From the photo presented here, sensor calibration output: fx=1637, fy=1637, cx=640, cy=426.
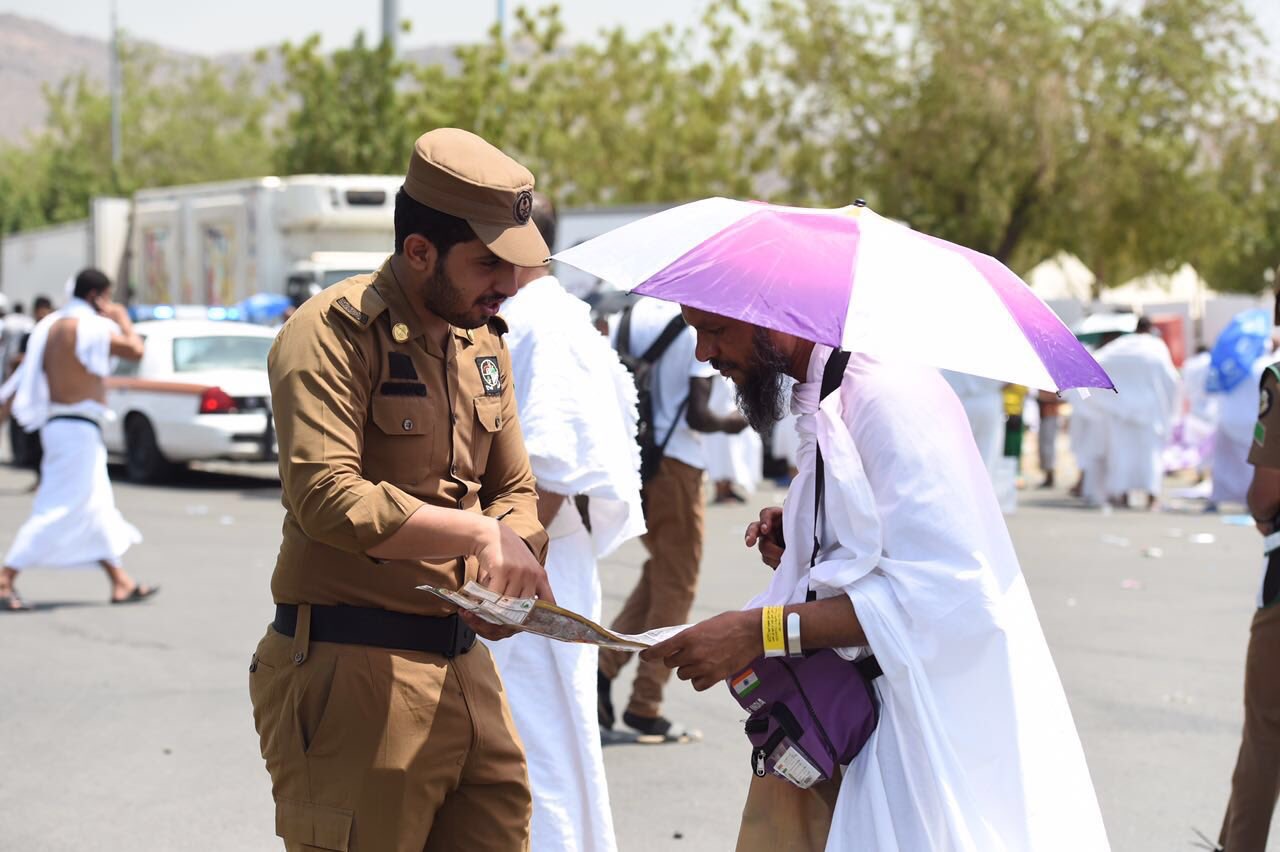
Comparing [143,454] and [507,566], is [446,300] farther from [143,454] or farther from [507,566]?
[143,454]

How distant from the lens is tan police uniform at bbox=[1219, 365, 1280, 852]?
4.85m

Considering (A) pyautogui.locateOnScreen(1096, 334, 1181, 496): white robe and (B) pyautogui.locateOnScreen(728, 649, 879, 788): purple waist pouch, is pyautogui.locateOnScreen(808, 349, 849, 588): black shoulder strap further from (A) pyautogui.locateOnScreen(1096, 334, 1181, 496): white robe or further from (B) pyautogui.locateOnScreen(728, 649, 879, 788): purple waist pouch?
(A) pyautogui.locateOnScreen(1096, 334, 1181, 496): white robe

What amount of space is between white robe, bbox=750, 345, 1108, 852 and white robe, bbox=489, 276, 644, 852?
150 centimetres

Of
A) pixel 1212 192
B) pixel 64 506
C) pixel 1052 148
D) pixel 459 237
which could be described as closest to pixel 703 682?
pixel 459 237

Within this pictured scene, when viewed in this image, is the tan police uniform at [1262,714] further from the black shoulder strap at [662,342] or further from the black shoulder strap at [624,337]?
the black shoulder strap at [624,337]

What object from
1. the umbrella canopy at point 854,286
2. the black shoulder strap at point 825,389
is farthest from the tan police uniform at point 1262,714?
the black shoulder strap at point 825,389

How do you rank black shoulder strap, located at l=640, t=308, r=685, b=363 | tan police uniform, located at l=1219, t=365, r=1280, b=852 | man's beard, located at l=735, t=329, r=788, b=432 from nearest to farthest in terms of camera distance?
man's beard, located at l=735, t=329, r=788, b=432 → tan police uniform, located at l=1219, t=365, r=1280, b=852 → black shoulder strap, located at l=640, t=308, r=685, b=363

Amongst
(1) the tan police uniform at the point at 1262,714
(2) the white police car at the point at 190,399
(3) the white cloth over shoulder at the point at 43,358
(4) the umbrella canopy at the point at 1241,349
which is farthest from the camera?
(2) the white police car at the point at 190,399

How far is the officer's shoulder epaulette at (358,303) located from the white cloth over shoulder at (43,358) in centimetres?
751

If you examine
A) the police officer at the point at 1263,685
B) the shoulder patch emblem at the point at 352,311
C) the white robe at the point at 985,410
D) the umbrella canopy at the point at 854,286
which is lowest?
the white robe at the point at 985,410

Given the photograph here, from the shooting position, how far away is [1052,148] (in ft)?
→ 102

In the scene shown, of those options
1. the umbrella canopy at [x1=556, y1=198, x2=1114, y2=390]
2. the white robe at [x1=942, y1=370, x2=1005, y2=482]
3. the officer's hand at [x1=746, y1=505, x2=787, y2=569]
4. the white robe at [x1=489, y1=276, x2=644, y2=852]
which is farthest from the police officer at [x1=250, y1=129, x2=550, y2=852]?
the white robe at [x1=942, y1=370, x2=1005, y2=482]

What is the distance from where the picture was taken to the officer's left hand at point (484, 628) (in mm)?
3133

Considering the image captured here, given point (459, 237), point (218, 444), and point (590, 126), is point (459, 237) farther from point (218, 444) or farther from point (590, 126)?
point (590, 126)
